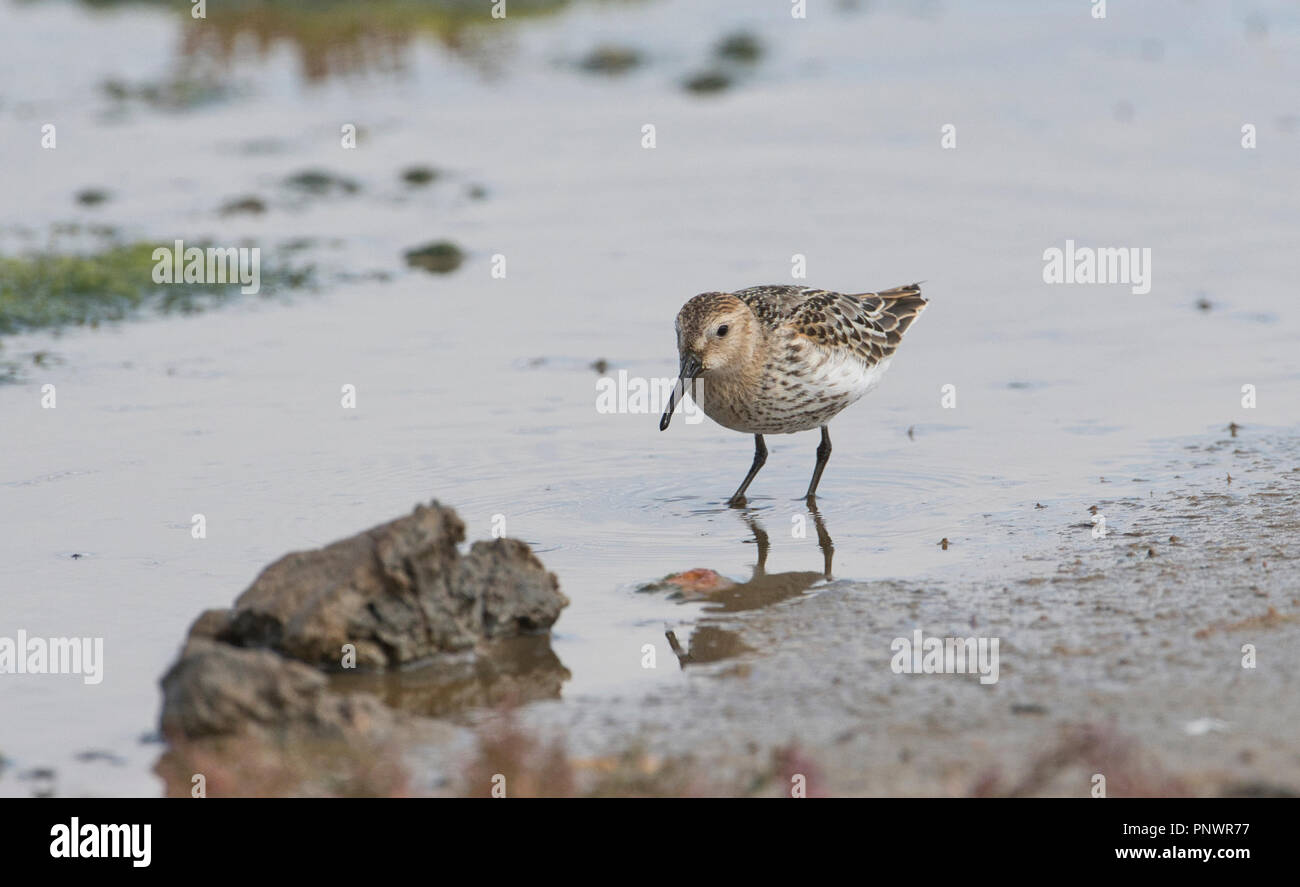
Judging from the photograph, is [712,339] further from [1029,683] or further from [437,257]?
[437,257]

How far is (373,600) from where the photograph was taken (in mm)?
6707

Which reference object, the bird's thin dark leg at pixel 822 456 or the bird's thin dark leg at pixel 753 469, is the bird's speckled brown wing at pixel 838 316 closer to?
the bird's thin dark leg at pixel 822 456

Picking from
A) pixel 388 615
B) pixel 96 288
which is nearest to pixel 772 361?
pixel 388 615

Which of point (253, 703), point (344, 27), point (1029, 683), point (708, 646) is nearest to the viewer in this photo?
point (253, 703)

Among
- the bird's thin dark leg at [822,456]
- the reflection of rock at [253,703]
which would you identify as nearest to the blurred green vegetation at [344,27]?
the bird's thin dark leg at [822,456]

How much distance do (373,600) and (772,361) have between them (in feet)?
10.1

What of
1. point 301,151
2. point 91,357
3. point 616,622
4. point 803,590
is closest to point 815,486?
point 803,590

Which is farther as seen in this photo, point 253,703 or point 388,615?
point 388,615

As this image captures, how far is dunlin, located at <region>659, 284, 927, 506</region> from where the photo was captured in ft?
29.2

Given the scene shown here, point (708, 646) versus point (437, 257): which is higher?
point (437, 257)

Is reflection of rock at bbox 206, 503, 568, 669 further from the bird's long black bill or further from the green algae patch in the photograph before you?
the green algae patch

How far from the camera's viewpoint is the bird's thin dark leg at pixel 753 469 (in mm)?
9281
